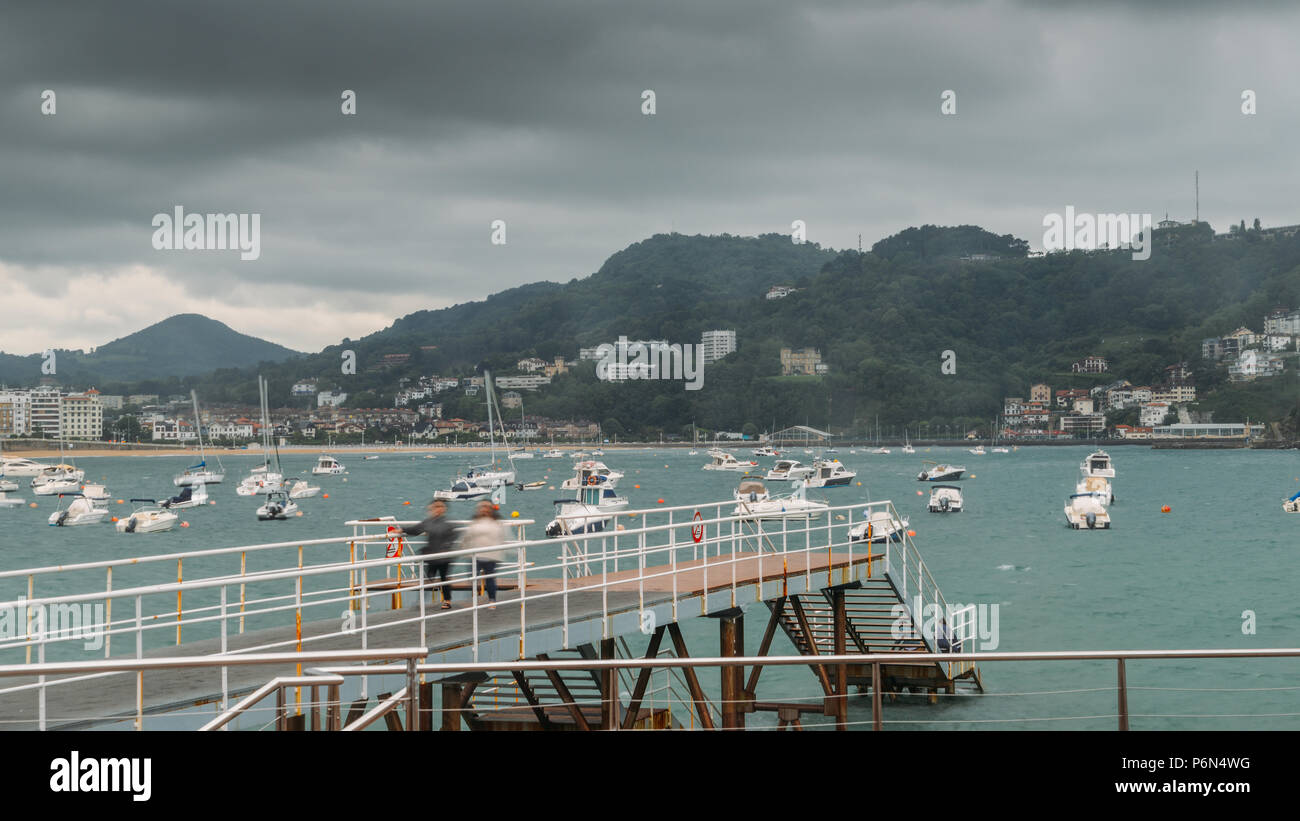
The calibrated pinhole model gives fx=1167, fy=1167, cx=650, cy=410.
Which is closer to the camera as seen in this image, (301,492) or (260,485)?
(301,492)

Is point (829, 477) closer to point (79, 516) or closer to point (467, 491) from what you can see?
point (467, 491)

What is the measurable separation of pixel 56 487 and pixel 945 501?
9682cm

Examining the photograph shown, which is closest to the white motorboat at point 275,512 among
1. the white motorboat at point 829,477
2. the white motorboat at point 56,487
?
Answer: the white motorboat at point 56,487

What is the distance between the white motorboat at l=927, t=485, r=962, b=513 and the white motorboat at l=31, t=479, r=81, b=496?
90474mm

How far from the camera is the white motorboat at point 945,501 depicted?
90750 millimetres

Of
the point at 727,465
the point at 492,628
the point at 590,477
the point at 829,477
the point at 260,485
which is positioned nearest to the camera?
the point at 492,628

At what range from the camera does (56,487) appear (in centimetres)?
12950

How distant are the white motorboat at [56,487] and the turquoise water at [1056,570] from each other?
1.66 metres

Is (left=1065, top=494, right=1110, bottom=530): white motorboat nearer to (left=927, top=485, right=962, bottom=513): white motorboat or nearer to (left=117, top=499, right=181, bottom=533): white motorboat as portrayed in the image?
(left=927, top=485, right=962, bottom=513): white motorboat

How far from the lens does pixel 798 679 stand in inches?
1220

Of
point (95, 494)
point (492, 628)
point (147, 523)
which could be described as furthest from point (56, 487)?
point (492, 628)

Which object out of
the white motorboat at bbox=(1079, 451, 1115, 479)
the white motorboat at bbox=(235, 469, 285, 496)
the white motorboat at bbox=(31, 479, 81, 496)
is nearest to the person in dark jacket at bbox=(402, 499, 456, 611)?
the white motorboat at bbox=(235, 469, 285, 496)

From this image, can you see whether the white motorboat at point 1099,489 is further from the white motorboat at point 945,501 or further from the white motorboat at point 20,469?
the white motorboat at point 20,469
